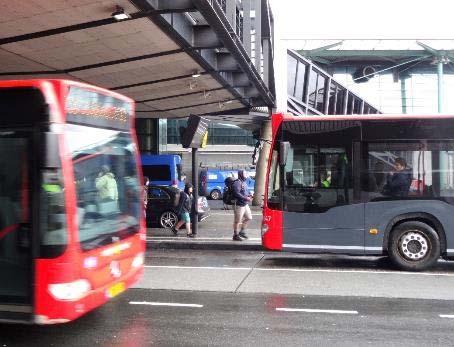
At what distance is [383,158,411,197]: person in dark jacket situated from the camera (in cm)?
967

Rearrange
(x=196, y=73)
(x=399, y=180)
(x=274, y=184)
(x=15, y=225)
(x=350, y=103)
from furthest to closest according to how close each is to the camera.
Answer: (x=350, y=103) < (x=196, y=73) < (x=274, y=184) < (x=399, y=180) < (x=15, y=225)

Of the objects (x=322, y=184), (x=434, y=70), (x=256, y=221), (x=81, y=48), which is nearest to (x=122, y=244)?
(x=322, y=184)

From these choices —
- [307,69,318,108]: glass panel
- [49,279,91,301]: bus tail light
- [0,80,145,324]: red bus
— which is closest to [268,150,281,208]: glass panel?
[0,80,145,324]: red bus

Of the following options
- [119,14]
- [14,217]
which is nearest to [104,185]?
[14,217]

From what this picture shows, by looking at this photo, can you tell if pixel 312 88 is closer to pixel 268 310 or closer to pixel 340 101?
pixel 340 101

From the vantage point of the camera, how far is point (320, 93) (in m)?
31.8

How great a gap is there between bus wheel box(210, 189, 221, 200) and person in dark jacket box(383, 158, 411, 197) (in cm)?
3016

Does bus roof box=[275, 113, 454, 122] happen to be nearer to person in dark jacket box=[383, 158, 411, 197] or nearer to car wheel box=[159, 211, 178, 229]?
person in dark jacket box=[383, 158, 411, 197]

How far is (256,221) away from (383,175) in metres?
9.36

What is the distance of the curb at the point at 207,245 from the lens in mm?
12672

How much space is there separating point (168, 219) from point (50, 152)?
12.2m

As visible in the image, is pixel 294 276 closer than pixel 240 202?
Yes

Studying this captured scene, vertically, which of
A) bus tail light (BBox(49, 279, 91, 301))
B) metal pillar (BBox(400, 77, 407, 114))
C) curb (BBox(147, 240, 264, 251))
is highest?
metal pillar (BBox(400, 77, 407, 114))

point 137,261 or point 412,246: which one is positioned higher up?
point 137,261
